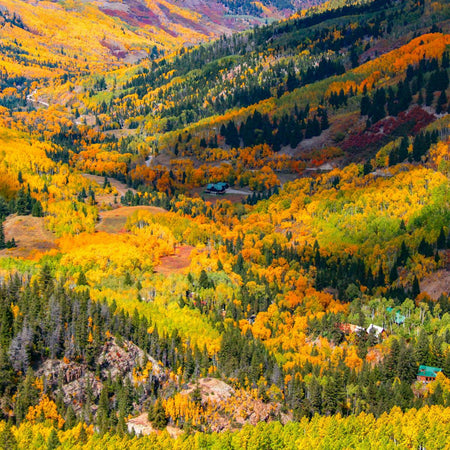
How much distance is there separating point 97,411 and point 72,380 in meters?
13.4

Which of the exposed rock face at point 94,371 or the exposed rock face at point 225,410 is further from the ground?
the exposed rock face at point 94,371

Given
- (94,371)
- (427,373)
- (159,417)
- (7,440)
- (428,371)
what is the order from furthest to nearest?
(428,371) < (427,373) < (94,371) < (159,417) < (7,440)

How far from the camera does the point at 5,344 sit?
169 m

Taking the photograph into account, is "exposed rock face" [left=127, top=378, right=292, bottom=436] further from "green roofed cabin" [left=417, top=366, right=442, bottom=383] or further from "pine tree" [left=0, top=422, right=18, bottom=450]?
"green roofed cabin" [left=417, top=366, right=442, bottom=383]

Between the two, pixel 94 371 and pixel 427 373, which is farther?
pixel 427 373

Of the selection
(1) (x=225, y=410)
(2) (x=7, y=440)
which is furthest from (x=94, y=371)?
(2) (x=7, y=440)

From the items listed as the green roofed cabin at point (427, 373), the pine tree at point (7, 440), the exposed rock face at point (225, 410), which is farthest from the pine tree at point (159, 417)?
the green roofed cabin at point (427, 373)

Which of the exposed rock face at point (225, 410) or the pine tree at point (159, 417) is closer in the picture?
the pine tree at point (159, 417)

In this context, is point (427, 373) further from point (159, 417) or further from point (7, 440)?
point (7, 440)

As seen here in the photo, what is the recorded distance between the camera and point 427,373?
181 m

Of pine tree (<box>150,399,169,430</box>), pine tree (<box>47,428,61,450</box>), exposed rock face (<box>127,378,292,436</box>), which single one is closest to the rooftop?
exposed rock face (<box>127,378,292,436</box>)

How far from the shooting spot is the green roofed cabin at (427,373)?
181 m

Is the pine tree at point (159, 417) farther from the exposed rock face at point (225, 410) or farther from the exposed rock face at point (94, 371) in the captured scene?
the exposed rock face at point (94, 371)

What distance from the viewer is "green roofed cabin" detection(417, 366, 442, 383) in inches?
7121
